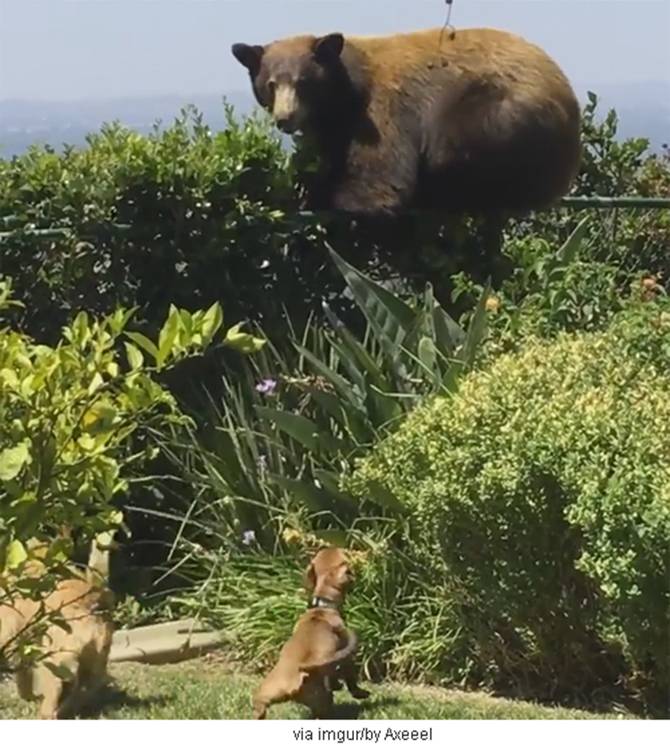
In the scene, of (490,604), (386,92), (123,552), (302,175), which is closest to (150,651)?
(123,552)

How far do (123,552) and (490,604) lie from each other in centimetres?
209

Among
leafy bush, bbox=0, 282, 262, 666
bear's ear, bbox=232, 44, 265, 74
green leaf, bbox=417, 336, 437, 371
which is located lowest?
green leaf, bbox=417, 336, 437, 371

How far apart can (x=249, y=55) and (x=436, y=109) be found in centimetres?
103

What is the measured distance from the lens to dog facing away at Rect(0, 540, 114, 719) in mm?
5129

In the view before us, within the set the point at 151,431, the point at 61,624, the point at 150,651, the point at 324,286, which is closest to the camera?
the point at 61,624

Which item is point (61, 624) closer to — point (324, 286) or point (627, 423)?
point (627, 423)

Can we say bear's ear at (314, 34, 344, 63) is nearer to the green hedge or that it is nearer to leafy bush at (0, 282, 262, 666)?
the green hedge

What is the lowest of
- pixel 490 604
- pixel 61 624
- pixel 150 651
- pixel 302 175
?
pixel 150 651

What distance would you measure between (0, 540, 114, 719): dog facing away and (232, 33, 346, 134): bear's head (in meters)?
3.32

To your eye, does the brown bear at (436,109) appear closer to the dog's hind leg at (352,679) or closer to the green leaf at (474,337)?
the green leaf at (474,337)

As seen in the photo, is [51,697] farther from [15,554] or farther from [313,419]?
[313,419]

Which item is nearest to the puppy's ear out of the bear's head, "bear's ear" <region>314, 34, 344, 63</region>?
the bear's head

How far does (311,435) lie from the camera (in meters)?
6.18
